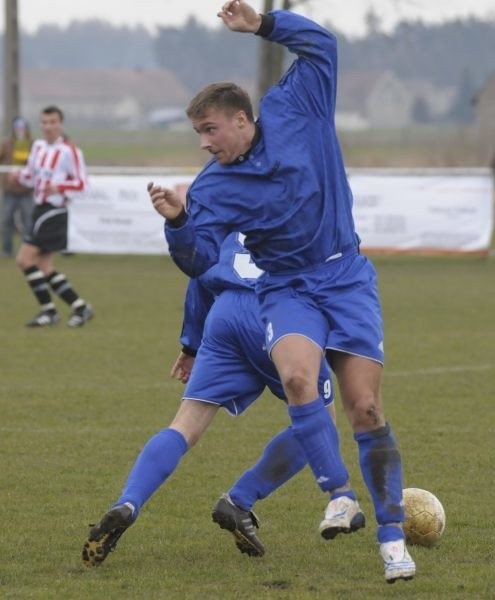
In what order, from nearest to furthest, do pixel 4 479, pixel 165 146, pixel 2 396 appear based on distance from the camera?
pixel 4 479 < pixel 2 396 < pixel 165 146

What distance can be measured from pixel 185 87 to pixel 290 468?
395 ft

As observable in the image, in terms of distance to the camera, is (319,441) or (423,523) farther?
(423,523)

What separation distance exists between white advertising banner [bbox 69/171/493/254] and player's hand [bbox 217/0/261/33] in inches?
585

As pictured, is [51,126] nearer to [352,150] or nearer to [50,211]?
[50,211]

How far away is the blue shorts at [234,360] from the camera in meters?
5.72

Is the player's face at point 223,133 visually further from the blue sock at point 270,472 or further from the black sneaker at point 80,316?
the black sneaker at point 80,316

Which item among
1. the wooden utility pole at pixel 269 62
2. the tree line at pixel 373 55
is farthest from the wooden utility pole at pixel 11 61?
the tree line at pixel 373 55

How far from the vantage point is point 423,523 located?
5891 mm

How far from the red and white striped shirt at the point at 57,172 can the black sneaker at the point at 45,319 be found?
1.13 meters

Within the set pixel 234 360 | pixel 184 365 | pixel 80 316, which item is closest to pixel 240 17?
pixel 234 360

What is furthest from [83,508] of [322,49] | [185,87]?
[185,87]

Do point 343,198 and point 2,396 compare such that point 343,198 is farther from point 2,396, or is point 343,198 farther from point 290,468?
point 2,396

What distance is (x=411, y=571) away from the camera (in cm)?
512

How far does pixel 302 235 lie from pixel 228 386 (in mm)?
762
